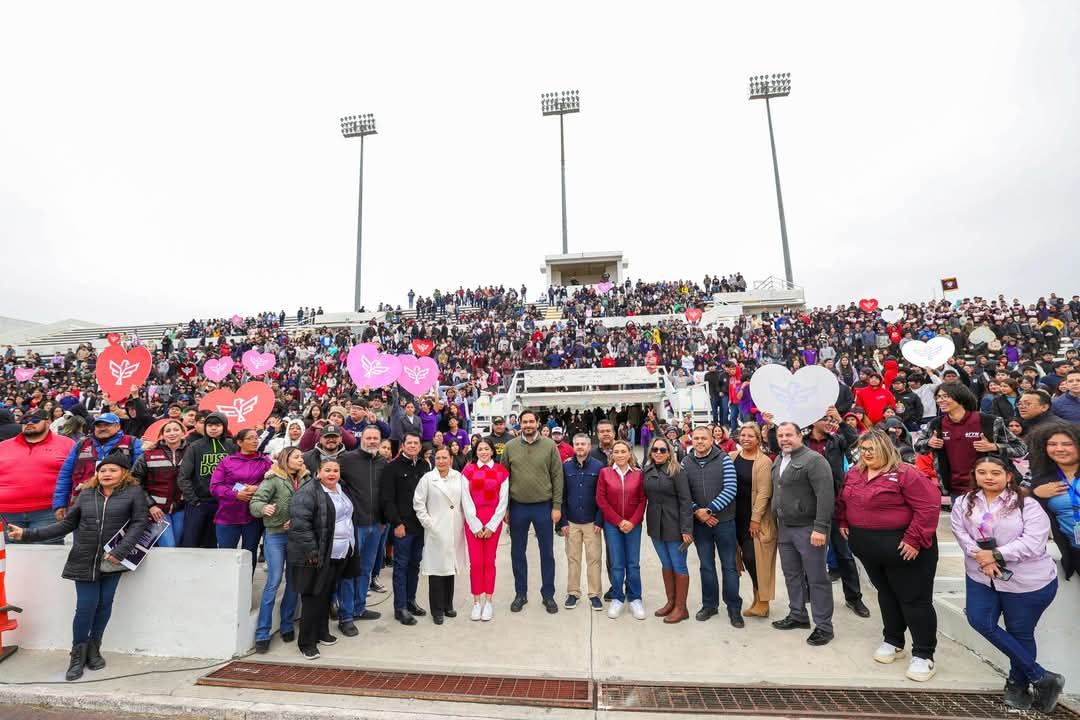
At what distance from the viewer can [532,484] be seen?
505 centimetres

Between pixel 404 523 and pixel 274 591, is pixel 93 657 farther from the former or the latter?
pixel 404 523

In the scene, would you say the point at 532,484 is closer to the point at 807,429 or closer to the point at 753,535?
the point at 753,535

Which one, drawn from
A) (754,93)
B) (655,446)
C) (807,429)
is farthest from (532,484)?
(754,93)

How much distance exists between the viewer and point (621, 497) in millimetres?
4828

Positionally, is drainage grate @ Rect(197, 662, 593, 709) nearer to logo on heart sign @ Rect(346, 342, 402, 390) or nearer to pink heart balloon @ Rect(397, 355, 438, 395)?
logo on heart sign @ Rect(346, 342, 402, 390)

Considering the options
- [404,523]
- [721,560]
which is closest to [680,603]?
[721,560]

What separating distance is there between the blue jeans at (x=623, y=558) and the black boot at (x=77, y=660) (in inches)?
166

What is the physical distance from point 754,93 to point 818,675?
135ft

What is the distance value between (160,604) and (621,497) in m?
3.95

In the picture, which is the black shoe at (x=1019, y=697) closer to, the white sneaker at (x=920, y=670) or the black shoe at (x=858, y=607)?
the white sneaker at (x=920, y=670)

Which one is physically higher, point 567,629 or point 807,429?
point 807,429

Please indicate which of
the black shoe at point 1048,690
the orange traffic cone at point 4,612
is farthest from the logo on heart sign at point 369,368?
the black shoe at point 1048,690

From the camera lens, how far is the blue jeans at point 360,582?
14.9 feet

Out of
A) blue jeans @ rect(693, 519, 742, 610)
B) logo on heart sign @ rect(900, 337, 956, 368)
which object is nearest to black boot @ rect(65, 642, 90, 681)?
blue jeans @ rect(693, 519, 742, 610)
